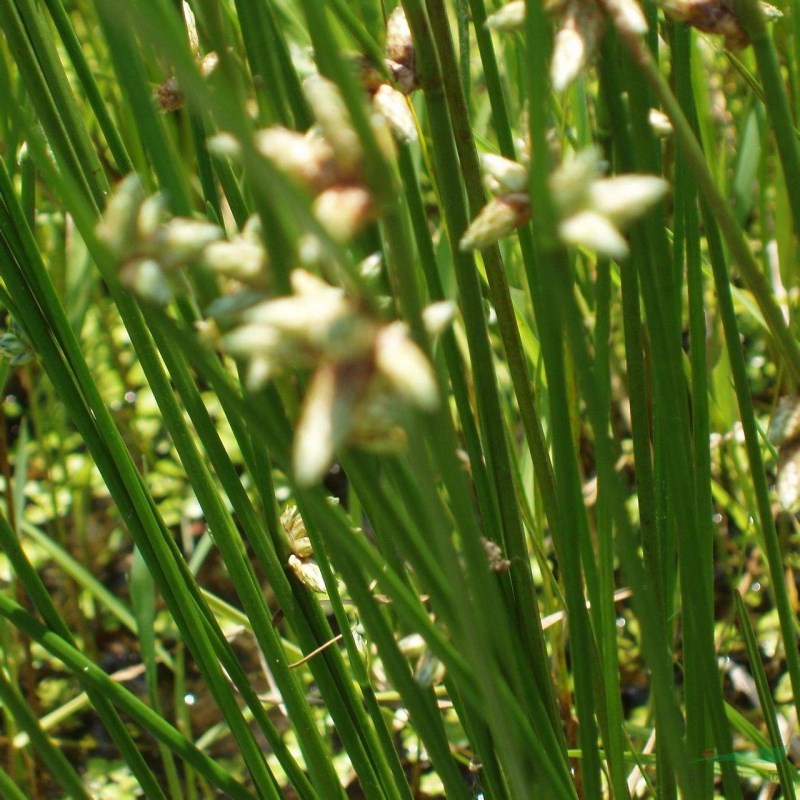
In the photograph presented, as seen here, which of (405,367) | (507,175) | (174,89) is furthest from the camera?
(174,89)

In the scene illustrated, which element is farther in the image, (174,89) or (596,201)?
(174,89)

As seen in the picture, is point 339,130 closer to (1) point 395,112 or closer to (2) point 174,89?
(1) point 395,112

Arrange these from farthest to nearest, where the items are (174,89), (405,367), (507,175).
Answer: (174,89), (507,175), (405,367)

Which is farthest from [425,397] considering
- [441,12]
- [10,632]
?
[10,632]

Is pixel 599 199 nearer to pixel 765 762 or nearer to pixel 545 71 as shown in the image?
pixel 545 71

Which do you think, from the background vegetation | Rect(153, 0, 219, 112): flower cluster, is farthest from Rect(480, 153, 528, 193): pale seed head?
Rect(153, 0, 219, 112): flower cluster

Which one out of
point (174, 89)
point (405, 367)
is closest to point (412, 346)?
point (405, 367)

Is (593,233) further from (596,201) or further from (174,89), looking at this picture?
(174,89)

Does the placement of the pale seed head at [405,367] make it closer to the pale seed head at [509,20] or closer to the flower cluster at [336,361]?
the flower cluster at [336,361]
